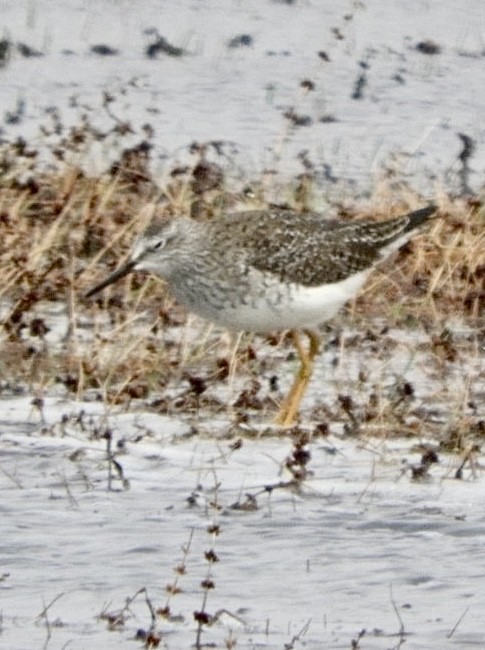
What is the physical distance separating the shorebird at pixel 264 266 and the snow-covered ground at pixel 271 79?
2.59 metres

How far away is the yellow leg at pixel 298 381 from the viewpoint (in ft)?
25.0

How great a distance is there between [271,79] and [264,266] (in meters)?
5.48

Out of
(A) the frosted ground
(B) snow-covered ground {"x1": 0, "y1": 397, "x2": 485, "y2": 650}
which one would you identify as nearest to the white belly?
(A) the frosted ground

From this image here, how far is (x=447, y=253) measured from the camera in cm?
938

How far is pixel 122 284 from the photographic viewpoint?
30.5 ft

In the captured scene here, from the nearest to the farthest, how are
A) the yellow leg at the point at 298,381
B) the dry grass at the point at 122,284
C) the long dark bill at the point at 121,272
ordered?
1. the yellow leg at the point at 298,381
2. the dry grass at the point at 122,284
3. the long dark bill at the point at 121,272

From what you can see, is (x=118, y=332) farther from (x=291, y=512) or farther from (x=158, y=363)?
(x=291, y=512)

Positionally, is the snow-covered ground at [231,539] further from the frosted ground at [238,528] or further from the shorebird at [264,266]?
the shorebird at [264,266]

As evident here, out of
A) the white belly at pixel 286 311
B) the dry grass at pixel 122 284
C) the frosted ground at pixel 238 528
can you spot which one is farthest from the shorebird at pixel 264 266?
the frosted ground at pixel 238 528

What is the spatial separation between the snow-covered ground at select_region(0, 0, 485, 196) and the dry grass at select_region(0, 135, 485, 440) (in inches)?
36.6

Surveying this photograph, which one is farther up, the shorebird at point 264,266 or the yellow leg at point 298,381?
the shorebird at point 264,266

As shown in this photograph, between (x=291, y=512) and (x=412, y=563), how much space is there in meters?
0.67

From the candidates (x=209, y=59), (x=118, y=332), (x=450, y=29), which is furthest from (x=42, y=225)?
(x=450, y=29)

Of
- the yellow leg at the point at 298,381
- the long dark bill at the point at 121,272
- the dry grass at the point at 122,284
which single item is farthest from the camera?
the long dark bill at the point at 121,272
